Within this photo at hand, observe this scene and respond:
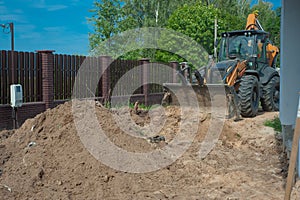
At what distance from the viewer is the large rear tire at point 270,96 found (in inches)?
430

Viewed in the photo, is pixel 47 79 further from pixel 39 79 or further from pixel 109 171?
pixel 109 171

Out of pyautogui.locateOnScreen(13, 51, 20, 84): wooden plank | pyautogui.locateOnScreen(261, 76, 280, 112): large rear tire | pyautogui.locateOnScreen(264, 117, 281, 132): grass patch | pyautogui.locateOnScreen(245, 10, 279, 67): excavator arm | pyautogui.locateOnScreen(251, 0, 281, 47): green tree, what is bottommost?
pyautogui.locateOnScreen(264, 117, 281, 132): grass patch

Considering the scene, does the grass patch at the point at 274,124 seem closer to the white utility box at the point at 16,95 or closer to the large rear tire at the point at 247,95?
the large rear tire at the point at 247,95

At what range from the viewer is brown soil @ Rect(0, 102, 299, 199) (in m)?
4.72

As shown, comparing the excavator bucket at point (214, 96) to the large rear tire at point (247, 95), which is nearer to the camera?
the excavator bucket at point (214, 96)

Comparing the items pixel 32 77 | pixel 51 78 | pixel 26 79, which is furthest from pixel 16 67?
pixel 51 78

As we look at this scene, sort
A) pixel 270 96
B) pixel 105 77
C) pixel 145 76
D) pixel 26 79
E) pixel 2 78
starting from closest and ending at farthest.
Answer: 1. pixel 2 78
2. pixel 26 79
3. pixel 270 96
4. pixel 105 77
5. pixel 145 76

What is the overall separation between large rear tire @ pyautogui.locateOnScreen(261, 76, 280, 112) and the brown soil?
4.16m

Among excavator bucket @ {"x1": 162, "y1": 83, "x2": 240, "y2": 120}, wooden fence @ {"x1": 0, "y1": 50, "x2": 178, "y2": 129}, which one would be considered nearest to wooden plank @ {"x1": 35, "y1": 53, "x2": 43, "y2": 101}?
wooden fence @ {"x1": 0, "y1": 50, "x2": 178, "y2": 129}

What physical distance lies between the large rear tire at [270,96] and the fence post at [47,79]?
21.6ft

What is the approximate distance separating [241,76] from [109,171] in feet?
19.9

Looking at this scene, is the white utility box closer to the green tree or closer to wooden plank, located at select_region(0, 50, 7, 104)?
wooden plank, located at select_region(0, 50, 7, 104)

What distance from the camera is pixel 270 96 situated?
432 inches

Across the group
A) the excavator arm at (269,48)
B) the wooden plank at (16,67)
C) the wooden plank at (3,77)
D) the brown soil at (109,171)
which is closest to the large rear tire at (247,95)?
the excavator arm at (269,48)
